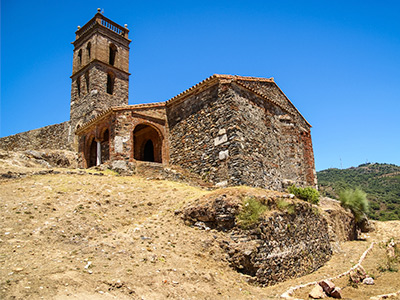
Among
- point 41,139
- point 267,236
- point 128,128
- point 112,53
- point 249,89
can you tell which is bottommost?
point 267,236

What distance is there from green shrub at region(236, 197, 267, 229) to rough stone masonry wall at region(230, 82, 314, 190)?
412cm

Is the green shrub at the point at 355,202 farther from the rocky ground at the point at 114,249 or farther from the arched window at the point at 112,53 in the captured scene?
the arched window at the point at 112,53

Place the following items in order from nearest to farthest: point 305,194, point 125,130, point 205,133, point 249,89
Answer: point 305,194, point 205,133, point 249,89, point 125,130

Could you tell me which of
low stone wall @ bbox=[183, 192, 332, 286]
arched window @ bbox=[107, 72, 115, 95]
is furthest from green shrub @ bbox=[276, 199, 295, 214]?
arched window @ bbox=[107, 72, 115, 95]

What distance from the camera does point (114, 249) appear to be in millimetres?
7297

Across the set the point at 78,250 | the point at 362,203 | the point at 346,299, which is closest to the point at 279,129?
the point at 362,203

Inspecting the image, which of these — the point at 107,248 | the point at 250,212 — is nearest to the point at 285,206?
the point at 250,212

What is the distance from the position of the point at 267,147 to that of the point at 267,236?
293 inches

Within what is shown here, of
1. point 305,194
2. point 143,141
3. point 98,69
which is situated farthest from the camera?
point 98,69

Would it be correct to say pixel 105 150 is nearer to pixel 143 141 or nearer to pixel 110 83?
pixel 143 141

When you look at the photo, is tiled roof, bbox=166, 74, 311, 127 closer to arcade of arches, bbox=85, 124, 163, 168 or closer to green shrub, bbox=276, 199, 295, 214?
arcade of arches, bbox=85, 124, 163, 168

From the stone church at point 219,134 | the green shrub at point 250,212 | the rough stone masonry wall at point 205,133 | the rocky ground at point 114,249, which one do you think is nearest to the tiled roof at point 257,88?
the stone church at point 219,134

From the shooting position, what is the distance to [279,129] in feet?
57.0

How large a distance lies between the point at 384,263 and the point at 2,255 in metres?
12.7
